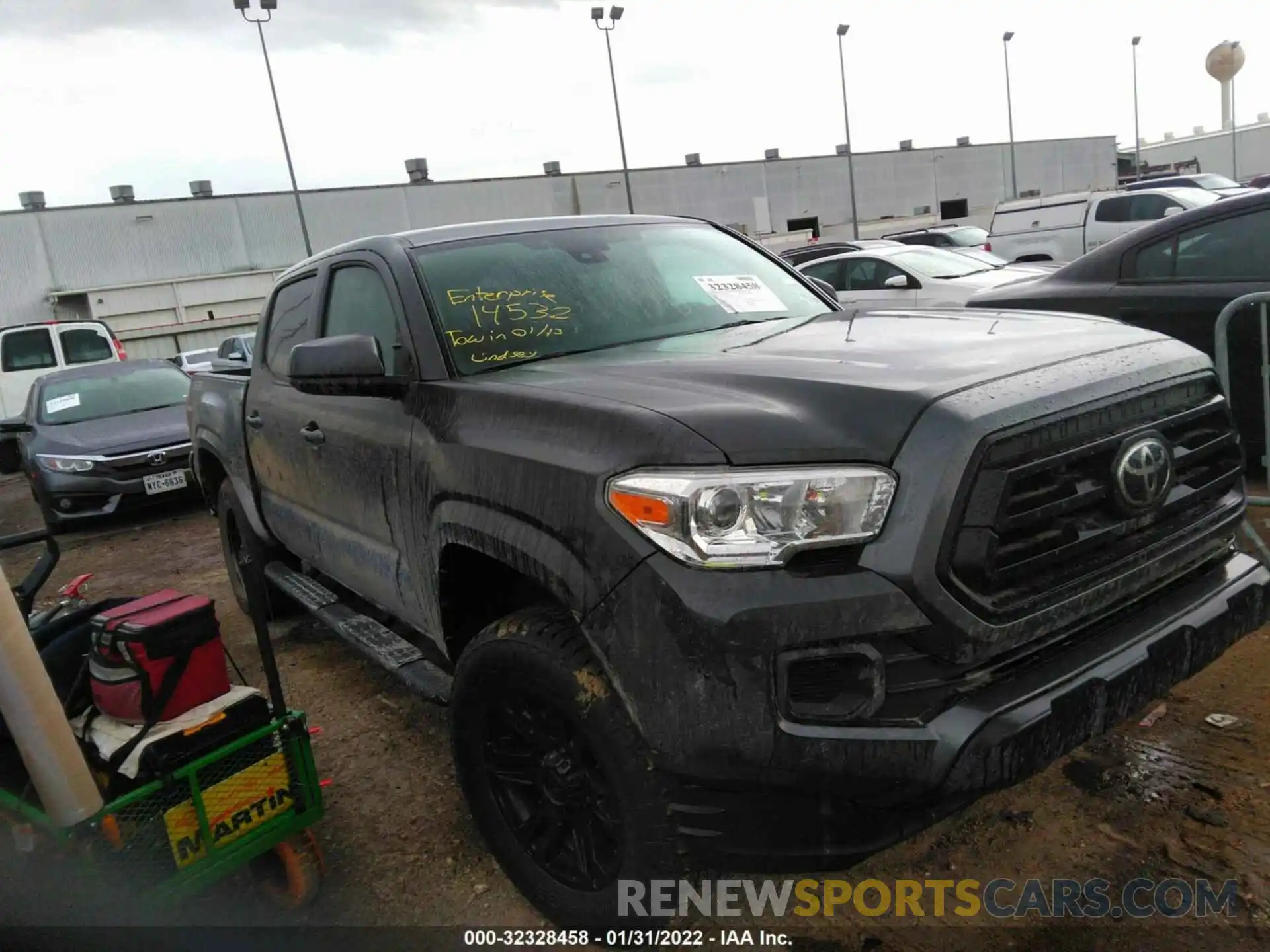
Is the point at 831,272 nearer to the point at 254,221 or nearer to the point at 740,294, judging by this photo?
the point at 740,294

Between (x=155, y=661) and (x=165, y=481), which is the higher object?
(x=155, y=661)

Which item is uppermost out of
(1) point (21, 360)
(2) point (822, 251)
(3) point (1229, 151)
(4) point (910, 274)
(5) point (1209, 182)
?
(3) point (1229, 151)

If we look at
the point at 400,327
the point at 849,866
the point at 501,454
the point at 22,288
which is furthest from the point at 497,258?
the point at 22,288

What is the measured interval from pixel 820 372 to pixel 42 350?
1675 cm

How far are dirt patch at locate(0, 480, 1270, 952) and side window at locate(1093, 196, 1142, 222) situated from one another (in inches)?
538

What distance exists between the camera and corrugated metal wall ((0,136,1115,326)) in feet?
Result: 120

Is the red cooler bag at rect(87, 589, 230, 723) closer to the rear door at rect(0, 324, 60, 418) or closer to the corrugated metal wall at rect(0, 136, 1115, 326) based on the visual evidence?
the rear door at rect(0, 324, 60, 418)

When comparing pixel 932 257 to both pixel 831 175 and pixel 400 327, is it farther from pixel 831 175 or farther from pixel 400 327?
pixel 831 175

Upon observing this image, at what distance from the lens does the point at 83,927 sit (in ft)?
8.14

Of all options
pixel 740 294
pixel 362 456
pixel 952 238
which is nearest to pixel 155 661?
pixel 362 456

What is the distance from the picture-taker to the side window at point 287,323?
12.8 ft

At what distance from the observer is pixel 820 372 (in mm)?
2188

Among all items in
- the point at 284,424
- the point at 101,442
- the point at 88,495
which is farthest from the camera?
the point at 101,442

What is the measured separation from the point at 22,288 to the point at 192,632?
40315mm
